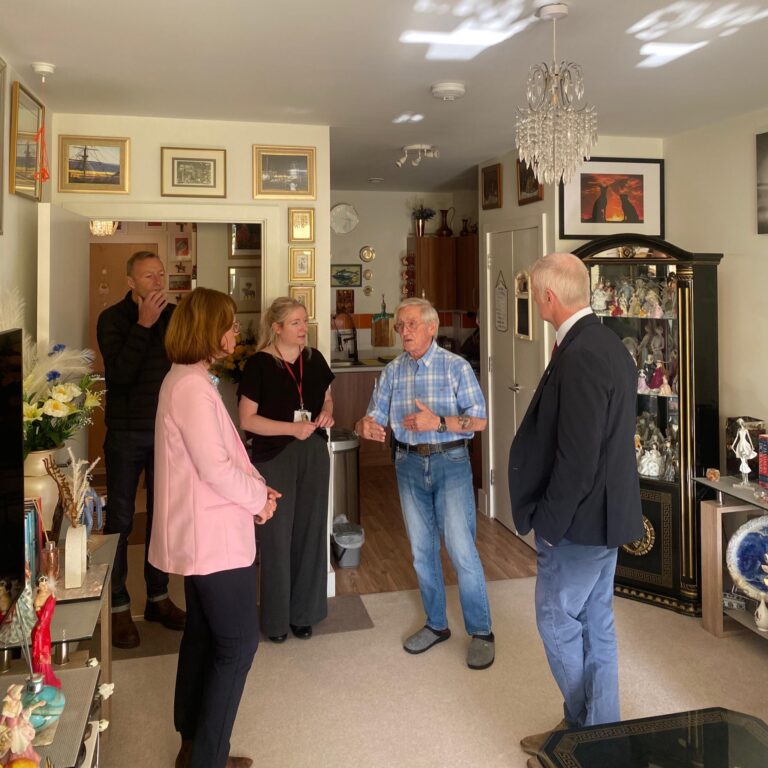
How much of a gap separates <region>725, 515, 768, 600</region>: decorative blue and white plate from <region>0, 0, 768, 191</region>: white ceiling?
6.51 feet

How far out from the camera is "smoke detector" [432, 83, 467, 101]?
333cm

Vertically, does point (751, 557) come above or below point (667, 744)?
above

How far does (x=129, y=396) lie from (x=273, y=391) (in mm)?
665

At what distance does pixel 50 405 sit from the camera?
2.48 metres

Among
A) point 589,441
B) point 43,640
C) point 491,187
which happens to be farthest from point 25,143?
point 491,187

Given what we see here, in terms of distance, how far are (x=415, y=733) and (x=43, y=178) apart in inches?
111

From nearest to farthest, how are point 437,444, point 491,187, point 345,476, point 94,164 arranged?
1. point 437,444
2. point 94,164
3. point 345,476
4. point 491,187

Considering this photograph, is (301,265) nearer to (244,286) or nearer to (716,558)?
(244,286)

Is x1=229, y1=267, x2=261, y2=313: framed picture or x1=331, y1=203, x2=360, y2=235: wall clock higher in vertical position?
x1=331, y1=203, x2=360, y2=235: wall clock

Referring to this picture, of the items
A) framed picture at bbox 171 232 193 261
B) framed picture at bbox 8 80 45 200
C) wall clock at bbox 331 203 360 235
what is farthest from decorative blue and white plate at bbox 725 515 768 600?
framed picture at bbox 171 232 193 261

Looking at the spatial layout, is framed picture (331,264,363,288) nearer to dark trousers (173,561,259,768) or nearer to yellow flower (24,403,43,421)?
yellow flower (24,403,43,421)

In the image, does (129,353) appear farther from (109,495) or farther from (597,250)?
(597,250)

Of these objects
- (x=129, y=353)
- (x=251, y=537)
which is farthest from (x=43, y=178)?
(x=251, y=537)

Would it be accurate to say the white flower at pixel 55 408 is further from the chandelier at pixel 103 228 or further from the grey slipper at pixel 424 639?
the chandelier at pixel 103 228
